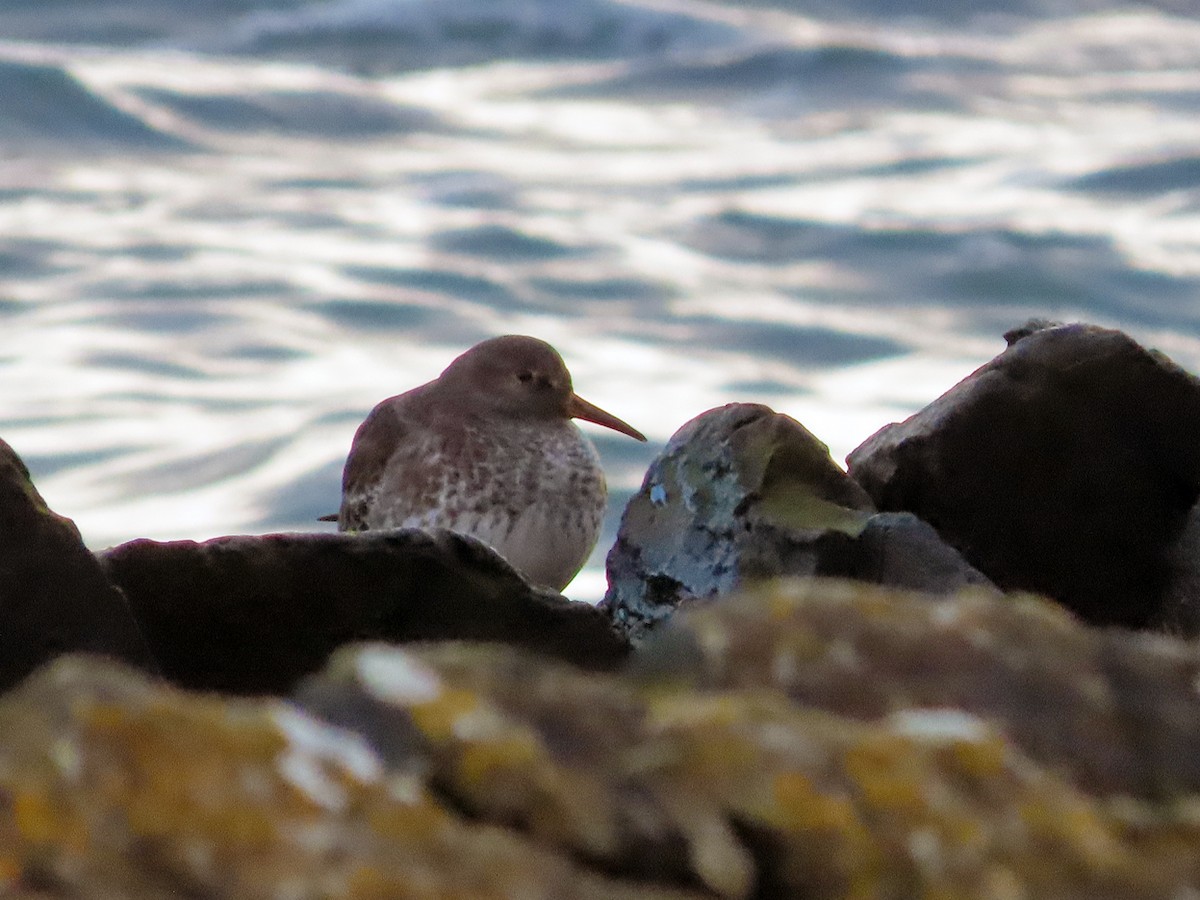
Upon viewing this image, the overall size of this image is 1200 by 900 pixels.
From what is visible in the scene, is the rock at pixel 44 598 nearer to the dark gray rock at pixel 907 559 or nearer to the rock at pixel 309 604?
the rock at pixel 309 604

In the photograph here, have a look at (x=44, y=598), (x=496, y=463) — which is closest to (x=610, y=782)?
(x=44, y=598)

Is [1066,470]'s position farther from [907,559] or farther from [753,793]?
[753,793]

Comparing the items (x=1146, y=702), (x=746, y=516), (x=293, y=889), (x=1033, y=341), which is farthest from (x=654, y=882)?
(x=1033, y=341)

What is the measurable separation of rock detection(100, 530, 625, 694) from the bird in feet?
8.59

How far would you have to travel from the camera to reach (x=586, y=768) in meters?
2.19

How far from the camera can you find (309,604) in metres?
4.23

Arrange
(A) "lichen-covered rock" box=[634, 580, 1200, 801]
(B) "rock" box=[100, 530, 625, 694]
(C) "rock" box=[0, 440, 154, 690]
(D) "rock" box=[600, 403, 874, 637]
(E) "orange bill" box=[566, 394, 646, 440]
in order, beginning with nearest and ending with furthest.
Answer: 1. (A) "lichen-covered rock" box=[634, 580, 1200, 801]
2. (C) "rock" box=[0, 440, 154, 690]
3. (B) "rock" box=[100, 530, 625, 694]
4. (D) "rock" box=[600, 403, 874, 637]
5. (E) "orange bill" box=[566, 394, 646, 440]

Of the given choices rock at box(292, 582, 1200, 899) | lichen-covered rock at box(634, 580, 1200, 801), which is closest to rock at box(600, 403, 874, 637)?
lichen-covered rock at box(634, 580, 1200, 801)

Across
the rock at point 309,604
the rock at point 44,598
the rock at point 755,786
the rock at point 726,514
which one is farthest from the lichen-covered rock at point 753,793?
the rock at point 726,514

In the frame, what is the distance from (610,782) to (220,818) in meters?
0.47

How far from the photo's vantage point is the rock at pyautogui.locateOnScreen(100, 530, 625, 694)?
420 centimetres

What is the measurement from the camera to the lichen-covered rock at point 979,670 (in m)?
2.40

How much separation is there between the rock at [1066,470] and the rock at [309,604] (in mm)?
1233

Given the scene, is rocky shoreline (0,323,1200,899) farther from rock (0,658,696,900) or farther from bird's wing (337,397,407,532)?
bird's wing (337,397,407,532)
